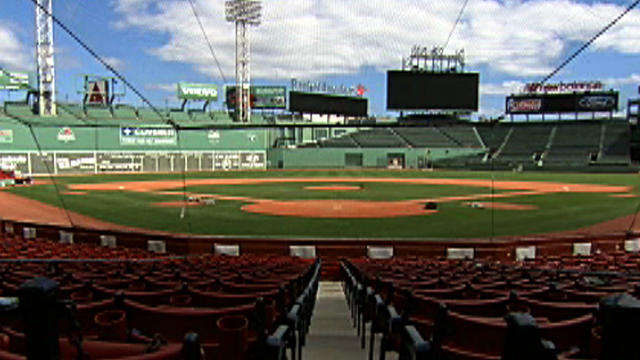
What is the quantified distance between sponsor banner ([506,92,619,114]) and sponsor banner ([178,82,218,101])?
47.7m

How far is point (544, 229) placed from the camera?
15828 mm

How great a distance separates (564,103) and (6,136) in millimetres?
77382

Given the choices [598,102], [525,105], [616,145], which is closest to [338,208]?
[616,145]

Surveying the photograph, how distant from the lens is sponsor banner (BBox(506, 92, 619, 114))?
65688 mm

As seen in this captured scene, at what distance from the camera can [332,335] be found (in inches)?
216

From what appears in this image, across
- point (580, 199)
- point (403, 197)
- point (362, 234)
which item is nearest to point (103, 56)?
point (362, 234)

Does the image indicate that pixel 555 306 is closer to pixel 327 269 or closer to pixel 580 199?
pixel 327 269

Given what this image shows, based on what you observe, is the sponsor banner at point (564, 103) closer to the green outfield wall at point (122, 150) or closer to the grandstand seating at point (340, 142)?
the grandstand seating at point (340, 142)

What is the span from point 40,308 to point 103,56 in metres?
7.72

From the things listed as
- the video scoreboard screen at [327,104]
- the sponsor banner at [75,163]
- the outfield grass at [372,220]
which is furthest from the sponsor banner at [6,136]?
the video scoreboard screen at [327,104]

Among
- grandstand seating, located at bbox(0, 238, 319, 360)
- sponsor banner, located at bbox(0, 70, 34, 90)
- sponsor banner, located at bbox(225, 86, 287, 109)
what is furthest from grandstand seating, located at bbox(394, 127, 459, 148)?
grandstand seating, located at bbox(0, 238, 319, 360)

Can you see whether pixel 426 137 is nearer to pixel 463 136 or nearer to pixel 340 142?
pixel 463 136

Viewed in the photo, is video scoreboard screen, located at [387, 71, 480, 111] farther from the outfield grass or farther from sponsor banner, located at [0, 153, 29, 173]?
sponsor banner, located at [0, 153, 29, 173]

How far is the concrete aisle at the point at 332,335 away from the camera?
4.48m
